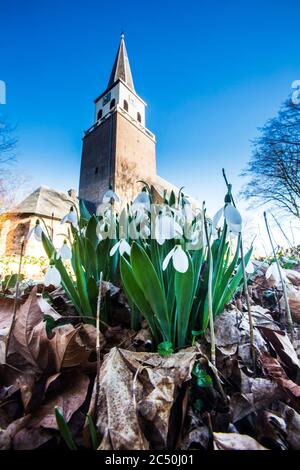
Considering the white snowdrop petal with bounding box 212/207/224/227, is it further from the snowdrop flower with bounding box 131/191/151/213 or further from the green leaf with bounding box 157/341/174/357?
the green leaf with bounding box 157/341/174/357

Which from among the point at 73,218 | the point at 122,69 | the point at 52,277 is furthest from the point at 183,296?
the point at 122,69

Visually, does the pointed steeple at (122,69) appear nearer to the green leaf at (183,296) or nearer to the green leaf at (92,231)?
the green leaf at (92,231)

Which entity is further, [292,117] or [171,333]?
[292,117]

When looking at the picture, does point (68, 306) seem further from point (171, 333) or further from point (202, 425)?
point (202, 425)

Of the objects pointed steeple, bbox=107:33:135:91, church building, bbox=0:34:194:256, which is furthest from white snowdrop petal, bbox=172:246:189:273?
pointed steeple, bbox=107:33:135:91

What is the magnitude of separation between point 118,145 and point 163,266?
15908 millimetres

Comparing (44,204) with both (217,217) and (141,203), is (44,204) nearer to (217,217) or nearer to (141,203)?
(141,203)

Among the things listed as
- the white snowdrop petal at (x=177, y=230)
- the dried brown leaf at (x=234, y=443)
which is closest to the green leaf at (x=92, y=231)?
the white snowdrop petal at (x=177, y=230)

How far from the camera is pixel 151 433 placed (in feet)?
1.36

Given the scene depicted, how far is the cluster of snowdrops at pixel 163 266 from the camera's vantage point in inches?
23.7

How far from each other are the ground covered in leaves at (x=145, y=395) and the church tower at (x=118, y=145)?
1397 centimetres

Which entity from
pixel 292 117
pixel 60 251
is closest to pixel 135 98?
pixel 292 117
